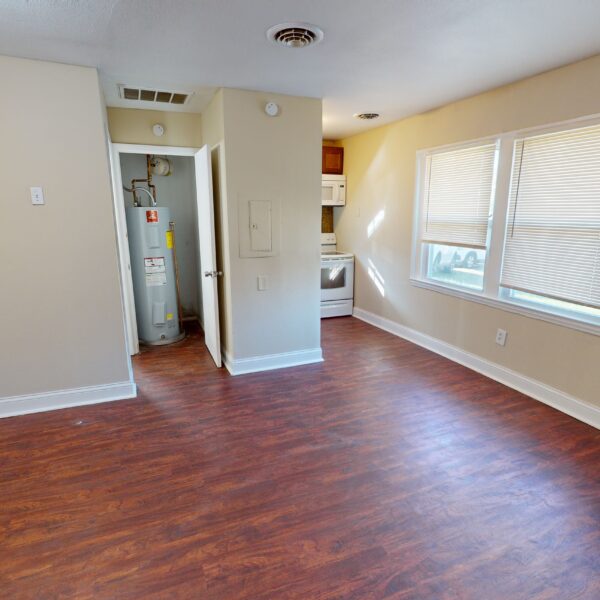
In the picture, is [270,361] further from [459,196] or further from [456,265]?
[459,196]

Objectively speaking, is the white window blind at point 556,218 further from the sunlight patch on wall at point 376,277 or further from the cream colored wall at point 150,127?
the cream colored wall at point 150,127

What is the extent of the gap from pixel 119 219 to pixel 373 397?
9.23 ft

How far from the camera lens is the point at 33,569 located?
1676 millimetres

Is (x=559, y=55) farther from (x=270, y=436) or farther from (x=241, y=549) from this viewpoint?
(x=241, y=549)

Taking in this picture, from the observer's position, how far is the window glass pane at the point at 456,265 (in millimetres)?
3674

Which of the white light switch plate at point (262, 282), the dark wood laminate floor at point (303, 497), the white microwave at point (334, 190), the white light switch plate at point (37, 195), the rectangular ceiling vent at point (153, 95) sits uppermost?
the rectangular ceiling vent at point (153, 95)

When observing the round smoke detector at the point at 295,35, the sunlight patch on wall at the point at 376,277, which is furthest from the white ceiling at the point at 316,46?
the sunlight patch on wall at the point at 376,277

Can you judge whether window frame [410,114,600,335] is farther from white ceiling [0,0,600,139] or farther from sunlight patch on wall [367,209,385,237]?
sunlight patch on wall [367,209,385,237]

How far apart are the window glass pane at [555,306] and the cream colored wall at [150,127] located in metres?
3.27

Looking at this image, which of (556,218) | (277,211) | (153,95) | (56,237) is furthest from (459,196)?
(56,237)

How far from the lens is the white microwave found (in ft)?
17.8

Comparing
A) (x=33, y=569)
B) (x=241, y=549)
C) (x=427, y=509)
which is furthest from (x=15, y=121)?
(x=427, y=509)

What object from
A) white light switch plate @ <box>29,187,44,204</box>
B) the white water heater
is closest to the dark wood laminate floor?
the white water heater

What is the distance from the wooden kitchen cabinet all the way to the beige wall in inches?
73.6
